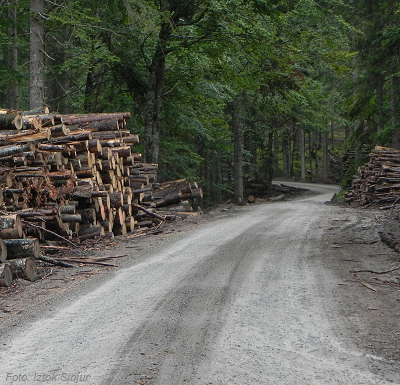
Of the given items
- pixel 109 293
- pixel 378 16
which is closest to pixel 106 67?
Answer: pixel 378 16

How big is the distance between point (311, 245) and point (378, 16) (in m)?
17.9

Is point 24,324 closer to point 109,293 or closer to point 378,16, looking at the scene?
point 109,293

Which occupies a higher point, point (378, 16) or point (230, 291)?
point (378, 16)

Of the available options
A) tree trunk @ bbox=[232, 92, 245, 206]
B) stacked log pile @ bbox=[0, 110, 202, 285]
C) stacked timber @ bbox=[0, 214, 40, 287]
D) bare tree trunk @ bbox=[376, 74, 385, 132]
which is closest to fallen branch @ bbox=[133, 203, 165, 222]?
stacked log pile @ bbox=[0, 110, 202, 285]

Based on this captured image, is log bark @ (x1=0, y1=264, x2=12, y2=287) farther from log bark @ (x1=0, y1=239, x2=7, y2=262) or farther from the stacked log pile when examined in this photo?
log bark @ (x1=0, y1=239, x2=7, y2=262)

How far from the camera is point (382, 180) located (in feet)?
62.5

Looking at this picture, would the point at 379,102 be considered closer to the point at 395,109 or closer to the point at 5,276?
the point at 395,109

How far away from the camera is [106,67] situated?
843 inches

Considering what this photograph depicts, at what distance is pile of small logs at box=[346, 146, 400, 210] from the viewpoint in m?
18.7

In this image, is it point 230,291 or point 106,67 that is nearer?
point 230,291

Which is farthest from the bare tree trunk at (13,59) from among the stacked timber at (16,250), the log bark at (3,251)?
the log bark at (3,251)

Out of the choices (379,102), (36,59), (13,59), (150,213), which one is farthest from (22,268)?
(379,102)

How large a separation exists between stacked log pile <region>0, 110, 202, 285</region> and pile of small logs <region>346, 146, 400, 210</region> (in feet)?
30.2

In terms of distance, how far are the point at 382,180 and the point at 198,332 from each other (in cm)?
1576
